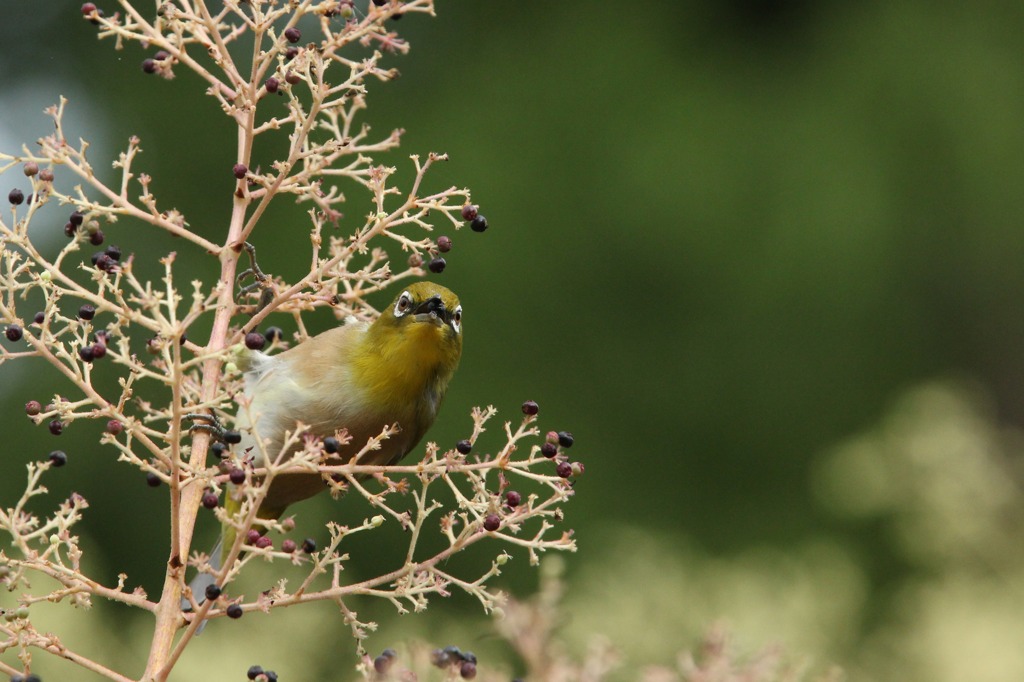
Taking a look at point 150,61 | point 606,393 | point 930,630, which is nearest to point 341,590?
point 150,61

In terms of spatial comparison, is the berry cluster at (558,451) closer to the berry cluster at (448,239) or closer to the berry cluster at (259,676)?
the berry cluster at (448,239)

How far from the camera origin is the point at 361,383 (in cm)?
352

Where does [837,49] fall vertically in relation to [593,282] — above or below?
above

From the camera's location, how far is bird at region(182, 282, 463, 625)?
345cm

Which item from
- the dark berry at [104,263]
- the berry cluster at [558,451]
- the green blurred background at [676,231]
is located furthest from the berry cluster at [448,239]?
the green blurred background at [676,231]

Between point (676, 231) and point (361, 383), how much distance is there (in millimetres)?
8560

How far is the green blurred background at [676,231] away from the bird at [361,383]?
6.39 metres

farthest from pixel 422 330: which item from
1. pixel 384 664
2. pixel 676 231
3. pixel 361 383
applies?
pixel 676 231

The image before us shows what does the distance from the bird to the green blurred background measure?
639cm

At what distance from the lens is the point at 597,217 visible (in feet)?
38.7

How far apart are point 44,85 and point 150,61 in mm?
10957

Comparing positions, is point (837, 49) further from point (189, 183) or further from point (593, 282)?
point (189, 183)

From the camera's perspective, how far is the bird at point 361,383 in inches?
136

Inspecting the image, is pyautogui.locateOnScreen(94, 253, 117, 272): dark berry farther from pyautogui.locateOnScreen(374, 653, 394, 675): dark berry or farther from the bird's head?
the bird's head
